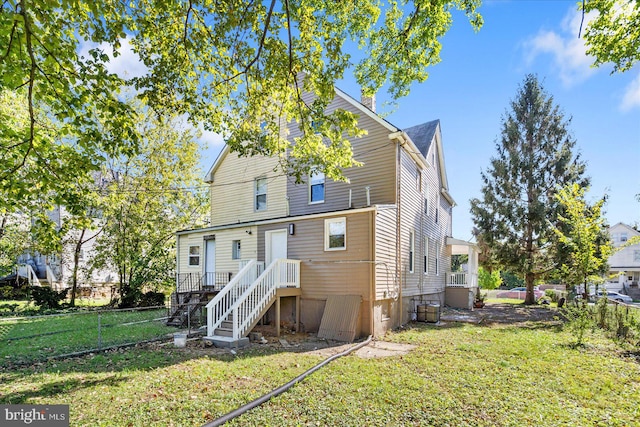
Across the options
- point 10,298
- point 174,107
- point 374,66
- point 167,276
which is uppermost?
point 374,66

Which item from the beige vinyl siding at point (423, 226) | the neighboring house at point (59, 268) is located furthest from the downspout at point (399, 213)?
the neighboring house at point (59, 268)

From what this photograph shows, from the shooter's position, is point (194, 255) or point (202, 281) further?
point (194, 255)

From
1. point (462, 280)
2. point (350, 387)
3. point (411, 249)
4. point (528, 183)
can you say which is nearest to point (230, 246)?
point (411, 249)

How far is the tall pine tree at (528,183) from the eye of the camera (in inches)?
849

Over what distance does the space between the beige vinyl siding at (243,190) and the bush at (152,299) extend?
6290mm

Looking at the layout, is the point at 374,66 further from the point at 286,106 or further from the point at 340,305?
the point at 340,305

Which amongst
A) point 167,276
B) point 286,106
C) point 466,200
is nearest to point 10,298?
point 167,276

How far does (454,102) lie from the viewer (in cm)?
1307

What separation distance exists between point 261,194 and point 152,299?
381 inches

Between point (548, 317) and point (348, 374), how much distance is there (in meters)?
12.8

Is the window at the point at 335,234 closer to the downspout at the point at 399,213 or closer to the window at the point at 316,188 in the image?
the window at the point at 316,188

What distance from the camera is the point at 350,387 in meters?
5.74

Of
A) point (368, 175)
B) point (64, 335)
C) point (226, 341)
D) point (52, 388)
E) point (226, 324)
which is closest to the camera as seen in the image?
point (52, 388)

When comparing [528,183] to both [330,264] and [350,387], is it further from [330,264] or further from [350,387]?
[350,387]
